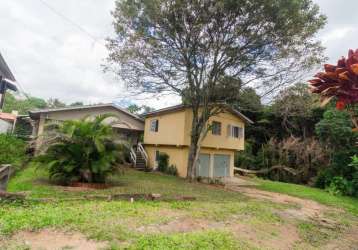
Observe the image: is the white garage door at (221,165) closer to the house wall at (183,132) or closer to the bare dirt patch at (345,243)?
the house wall at (183,132)

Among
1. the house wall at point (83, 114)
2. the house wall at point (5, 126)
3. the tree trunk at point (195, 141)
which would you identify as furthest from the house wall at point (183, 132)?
the house wall at point (5, 126)

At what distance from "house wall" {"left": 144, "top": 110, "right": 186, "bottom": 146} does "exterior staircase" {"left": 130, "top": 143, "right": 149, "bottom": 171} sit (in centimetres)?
83

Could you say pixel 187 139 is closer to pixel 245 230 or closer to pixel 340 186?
pixel 340 186

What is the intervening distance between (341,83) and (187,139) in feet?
51.9

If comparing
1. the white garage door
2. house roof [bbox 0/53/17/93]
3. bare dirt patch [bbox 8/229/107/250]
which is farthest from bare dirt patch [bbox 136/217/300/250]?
the white garage door

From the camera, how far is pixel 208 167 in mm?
19469

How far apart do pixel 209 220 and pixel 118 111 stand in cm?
1671

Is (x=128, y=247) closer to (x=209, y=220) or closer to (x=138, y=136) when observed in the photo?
(x=209, y=220)

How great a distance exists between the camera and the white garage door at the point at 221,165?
2005 cm

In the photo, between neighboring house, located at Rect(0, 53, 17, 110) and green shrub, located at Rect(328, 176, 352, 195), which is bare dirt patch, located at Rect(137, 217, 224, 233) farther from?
green shrub, located at Rect(328, 176, 352, 195)

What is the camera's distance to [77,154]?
10227 millimetres

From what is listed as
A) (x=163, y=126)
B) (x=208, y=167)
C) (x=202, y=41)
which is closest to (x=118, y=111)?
(x=163, y=126)

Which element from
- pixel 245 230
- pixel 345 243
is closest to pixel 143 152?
pixel 245 230

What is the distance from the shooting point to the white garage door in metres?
20.0
